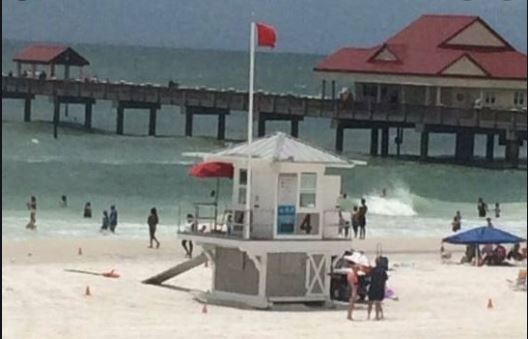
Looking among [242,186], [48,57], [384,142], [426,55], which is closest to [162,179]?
[426,55]

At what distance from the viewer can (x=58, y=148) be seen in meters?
51.7

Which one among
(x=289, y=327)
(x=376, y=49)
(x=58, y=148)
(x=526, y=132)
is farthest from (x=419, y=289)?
(x=58, y=148)

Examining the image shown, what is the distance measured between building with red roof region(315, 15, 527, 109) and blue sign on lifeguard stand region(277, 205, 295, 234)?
664 inches

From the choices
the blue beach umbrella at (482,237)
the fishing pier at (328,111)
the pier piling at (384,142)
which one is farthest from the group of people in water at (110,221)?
the pier piling at (384,142)

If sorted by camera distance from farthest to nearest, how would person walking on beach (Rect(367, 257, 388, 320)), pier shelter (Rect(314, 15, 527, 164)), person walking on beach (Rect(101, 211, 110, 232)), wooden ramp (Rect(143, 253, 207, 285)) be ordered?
pier shelter (Rect(314, 15, 527, 164)), person walking on beach (Rect(101, 211, 110, 232)), wooden ramp (Rect(143, 253, 207, 285)), person walking on beach (Rect(367, 257, 388, 320))

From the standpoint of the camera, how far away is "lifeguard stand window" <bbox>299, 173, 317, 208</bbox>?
14852 millimetres

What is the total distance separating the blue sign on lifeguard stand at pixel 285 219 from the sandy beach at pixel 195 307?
0.76 metres

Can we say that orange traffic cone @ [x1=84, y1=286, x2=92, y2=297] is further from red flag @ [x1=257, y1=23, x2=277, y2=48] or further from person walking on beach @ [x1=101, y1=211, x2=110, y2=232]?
person walking on beach @ [x1=101, y1=211, x2=110, y2=232]

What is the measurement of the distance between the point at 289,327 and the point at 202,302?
2139 millimetres

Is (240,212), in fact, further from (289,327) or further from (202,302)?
(289,327)

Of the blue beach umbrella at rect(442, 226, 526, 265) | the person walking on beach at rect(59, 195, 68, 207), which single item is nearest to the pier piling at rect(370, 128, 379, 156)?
the person walking on beach at rect(59, 195, 68, 207)

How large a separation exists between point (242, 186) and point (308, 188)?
0.64 meters

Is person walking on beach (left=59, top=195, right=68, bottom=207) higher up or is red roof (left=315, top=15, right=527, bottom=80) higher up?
red roof (left=315, top=15, right=527, bottom=80)

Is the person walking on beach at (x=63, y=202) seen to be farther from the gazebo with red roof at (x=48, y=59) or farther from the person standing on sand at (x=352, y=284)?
the gazebo with red roof at (x=48, y=59)
